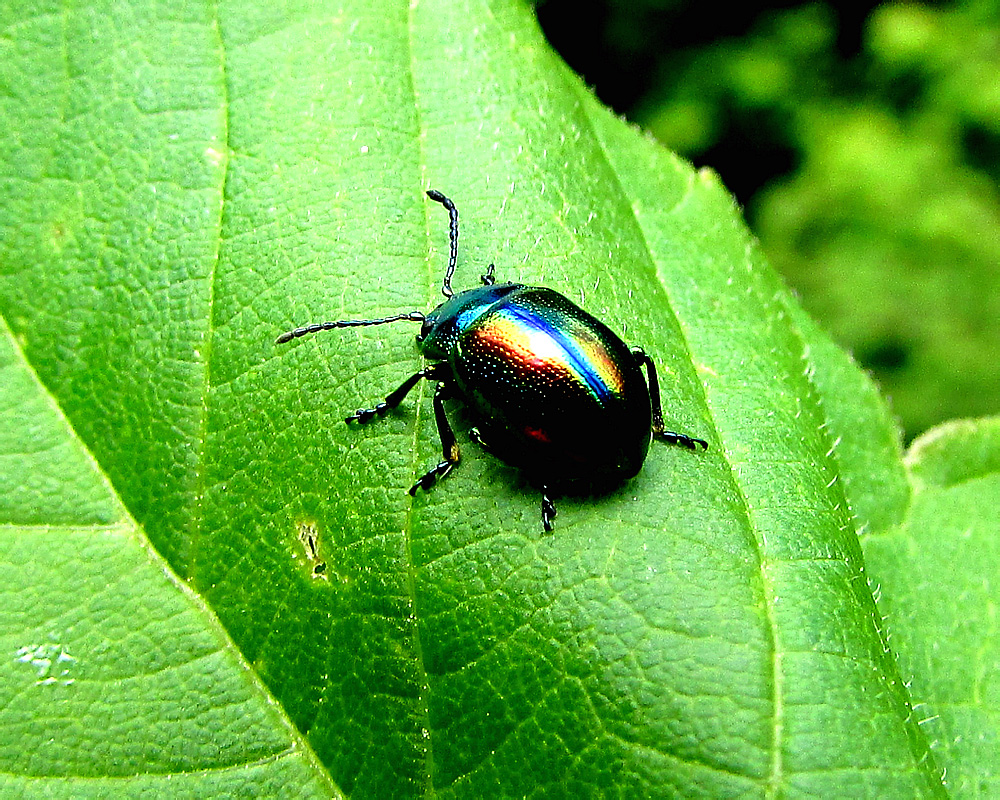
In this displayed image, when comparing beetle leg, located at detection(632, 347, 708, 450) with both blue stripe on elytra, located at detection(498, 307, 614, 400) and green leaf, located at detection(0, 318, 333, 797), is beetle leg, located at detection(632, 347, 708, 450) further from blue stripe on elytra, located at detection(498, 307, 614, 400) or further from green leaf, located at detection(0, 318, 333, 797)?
green leaf, located at detection(0, 318, 333, 797)

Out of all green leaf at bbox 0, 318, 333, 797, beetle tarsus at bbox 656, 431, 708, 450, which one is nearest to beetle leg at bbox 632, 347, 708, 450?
beetle tarsus at bbox 656, 431, 708, 450

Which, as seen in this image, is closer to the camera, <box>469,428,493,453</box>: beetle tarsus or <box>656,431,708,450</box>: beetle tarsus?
<box>656,431,708,450</box>: beetle tarsus

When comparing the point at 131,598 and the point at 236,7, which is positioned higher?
the point at 236,7

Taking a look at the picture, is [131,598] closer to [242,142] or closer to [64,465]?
[64,465]

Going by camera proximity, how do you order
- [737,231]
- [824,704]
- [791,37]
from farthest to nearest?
1. [791,37]
2. [737,231]
3. [824,704]

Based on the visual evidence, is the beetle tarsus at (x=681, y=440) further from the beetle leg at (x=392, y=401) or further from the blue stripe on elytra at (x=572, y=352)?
the beetle leg at (x=392, y=401)

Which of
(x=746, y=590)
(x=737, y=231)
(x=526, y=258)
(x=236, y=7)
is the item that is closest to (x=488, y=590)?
(x=746, y=590)

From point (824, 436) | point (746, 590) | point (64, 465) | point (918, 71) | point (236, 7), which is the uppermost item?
point (918, 71)
